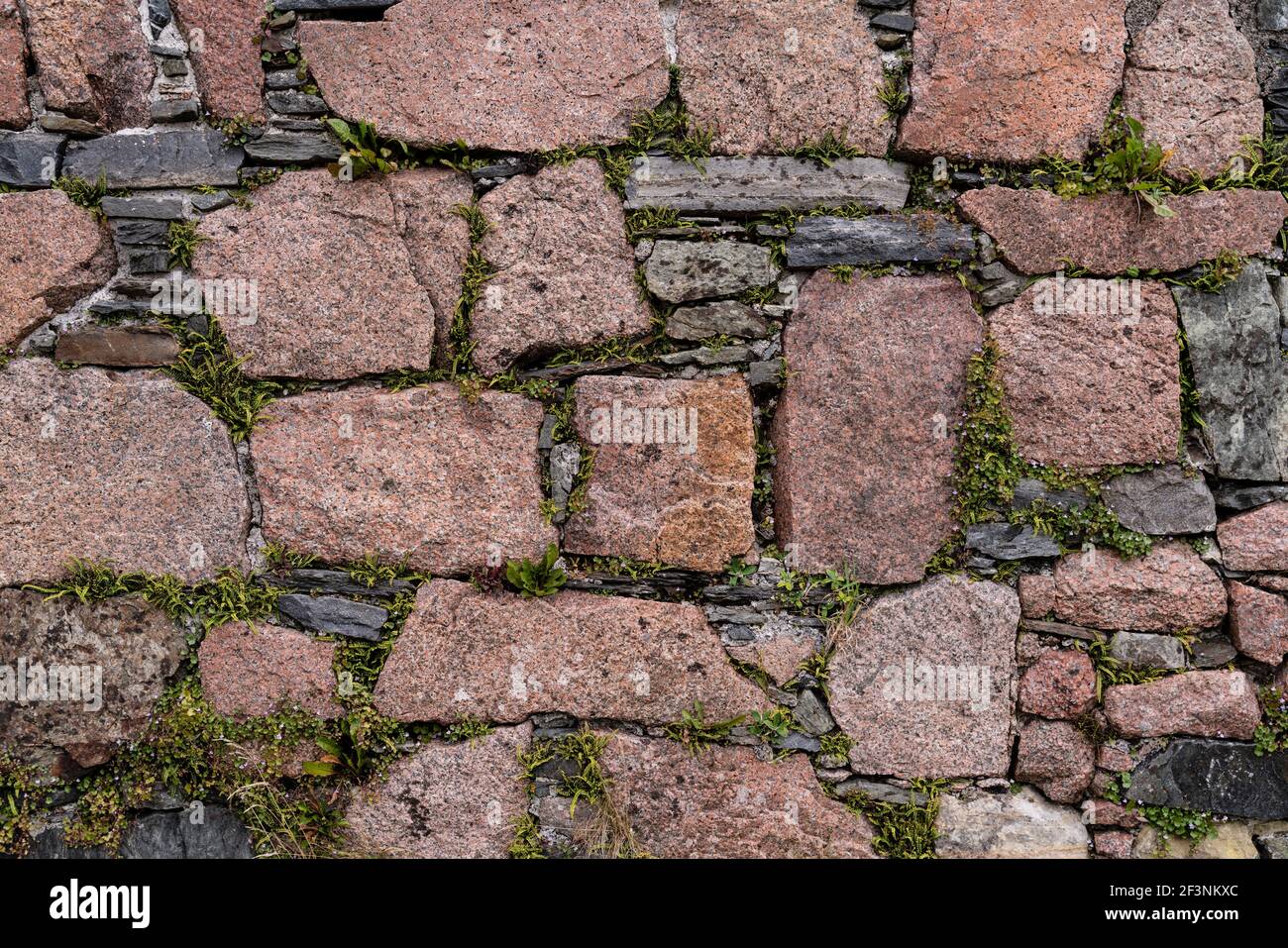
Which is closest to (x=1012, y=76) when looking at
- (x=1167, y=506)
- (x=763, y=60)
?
(x=763, y=60)

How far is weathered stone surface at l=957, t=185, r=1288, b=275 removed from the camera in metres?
2.91

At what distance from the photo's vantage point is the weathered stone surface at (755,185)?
9.59 feet

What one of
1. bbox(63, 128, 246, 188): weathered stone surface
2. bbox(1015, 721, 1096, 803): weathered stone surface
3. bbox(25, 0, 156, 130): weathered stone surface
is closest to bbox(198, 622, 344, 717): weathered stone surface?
bbox(63, 128, 246, 188): weathered stone surface

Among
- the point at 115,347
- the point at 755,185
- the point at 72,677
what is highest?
the point at 755,185

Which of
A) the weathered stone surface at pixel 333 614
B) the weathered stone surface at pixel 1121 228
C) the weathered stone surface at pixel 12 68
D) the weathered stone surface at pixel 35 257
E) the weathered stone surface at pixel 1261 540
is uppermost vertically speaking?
the weathered stone surface at pixel 12 68

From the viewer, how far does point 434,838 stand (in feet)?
9.50

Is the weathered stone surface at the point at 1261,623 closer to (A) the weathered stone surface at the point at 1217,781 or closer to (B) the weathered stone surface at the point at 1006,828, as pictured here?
(A) the weathered stone surface at the point at 1217,781

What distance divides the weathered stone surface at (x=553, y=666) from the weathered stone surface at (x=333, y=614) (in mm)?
135

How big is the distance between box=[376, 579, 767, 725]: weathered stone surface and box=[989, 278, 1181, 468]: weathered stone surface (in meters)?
1.46

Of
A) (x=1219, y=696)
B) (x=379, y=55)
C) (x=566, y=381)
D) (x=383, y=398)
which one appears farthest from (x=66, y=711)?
(x=1219, y=696)

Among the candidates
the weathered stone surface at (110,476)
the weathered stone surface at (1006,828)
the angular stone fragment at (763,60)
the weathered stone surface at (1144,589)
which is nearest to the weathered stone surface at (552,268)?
the angular stone fragment at (763,60)

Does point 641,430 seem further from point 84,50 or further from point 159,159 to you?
point 84,50

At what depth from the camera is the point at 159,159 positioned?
292 cm

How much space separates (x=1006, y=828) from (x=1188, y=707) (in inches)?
31.6
